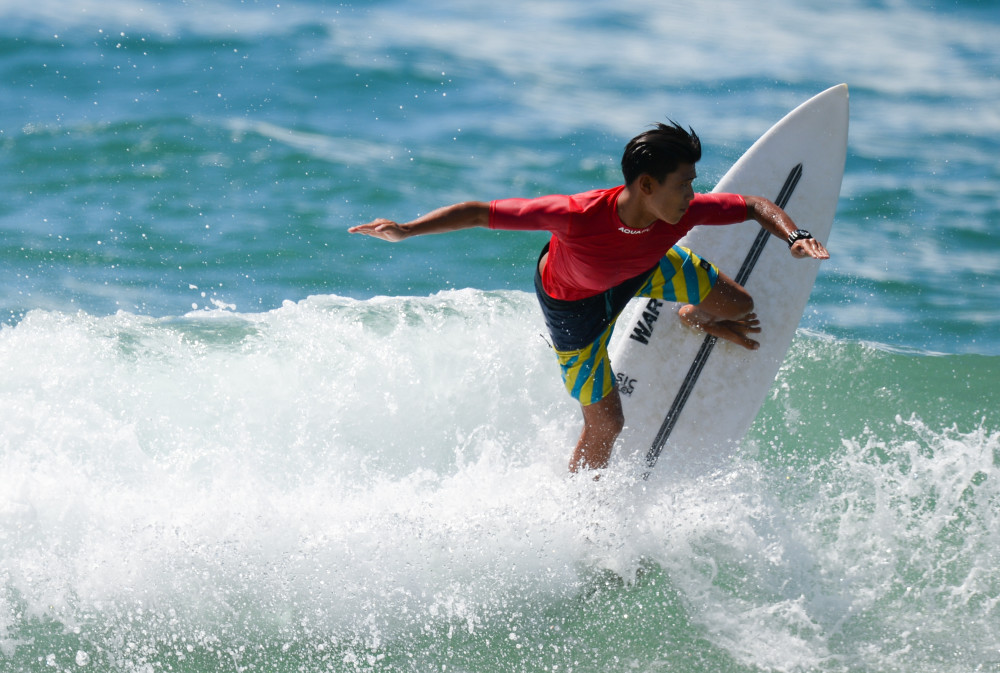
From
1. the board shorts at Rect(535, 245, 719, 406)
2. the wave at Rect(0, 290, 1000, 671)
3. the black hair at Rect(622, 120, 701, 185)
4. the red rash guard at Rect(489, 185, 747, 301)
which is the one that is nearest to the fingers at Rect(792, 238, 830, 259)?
the red rash guard at Rect(489, 185, 747, 301)

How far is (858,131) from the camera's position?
1074cm

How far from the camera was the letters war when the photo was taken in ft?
16.4

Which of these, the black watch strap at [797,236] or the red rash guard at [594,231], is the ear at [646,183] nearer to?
the red rash guard at [594,231]

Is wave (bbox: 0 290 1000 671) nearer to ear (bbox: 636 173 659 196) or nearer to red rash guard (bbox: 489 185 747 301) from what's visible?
red rash guard (bbox: 489 185 747 301)

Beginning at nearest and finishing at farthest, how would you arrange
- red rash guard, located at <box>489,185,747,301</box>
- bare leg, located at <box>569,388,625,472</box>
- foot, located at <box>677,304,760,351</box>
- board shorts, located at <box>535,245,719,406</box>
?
red rash guard, located at <box>489,185,747,301</box> < board shorts, located at <box>535,245,719,406</box> < bare leg, located at <box>569,388,625,472</box> < foot, located at <box>677,304,760,351</box>

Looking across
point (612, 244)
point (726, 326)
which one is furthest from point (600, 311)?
point (726, 326)

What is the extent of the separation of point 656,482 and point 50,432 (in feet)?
10.0

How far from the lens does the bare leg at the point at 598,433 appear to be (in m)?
4.38

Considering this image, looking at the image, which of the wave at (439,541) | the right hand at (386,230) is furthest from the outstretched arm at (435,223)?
the wave at (439,541)

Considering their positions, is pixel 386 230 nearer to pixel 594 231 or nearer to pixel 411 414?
pixel 594 231

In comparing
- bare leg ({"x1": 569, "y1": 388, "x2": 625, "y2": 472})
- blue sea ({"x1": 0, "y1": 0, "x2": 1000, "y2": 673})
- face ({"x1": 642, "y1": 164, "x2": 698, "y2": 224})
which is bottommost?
blue sea ({"x1": 0, "y1": 0, "x2": 1000, "y2": 673})

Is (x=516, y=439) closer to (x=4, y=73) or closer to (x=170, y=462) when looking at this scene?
(x=170, y=462)

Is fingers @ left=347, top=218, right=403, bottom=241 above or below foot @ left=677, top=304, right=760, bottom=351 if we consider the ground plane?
above

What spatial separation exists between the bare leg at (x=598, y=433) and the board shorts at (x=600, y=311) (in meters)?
0.06
